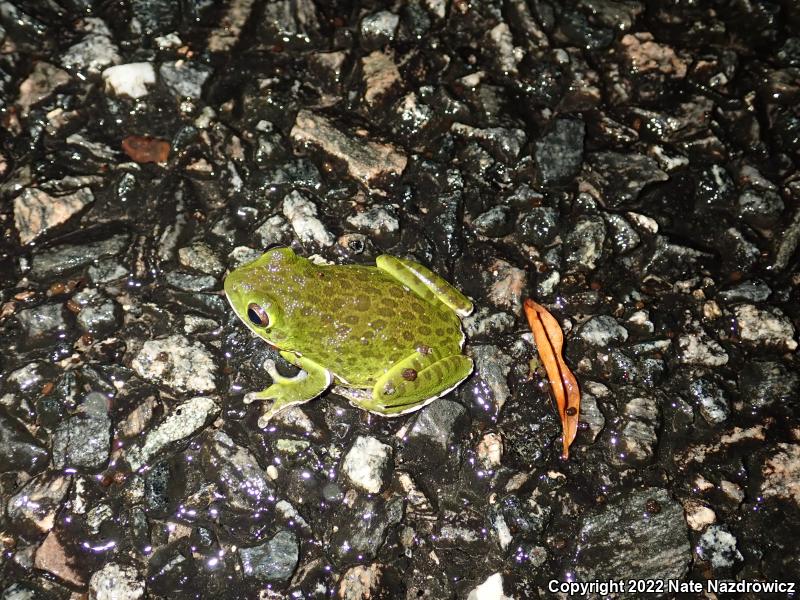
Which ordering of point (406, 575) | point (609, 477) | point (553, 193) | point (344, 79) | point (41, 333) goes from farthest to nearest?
point (344, 79) → point (553, 193) → point (41, 333) → point (609, 477) → point (406, 575)

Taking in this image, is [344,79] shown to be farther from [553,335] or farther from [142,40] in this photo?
[553,335]

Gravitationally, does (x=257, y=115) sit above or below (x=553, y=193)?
above

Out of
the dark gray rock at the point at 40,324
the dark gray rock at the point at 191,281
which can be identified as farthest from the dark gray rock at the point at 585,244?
the dark gray rock at the point at 40,324

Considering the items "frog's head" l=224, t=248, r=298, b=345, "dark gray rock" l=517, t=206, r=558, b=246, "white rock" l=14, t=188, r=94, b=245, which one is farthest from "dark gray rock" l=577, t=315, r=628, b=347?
"white rock" l=14, t=188, r=94, b=245

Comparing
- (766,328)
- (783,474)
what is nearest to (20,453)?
(783,474)

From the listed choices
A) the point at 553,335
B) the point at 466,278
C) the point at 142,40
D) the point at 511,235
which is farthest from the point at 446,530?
the point at 142,40
